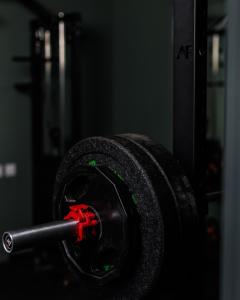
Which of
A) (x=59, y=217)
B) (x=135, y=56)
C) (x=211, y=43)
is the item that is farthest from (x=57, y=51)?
(x=59, y=217)

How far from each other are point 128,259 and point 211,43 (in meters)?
2.33

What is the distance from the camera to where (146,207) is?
1.93 ft

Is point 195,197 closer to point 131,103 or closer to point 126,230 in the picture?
point 126,230

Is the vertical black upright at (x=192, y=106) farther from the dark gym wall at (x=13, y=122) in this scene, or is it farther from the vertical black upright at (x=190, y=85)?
the dark gym wall at (x=13, y=122)

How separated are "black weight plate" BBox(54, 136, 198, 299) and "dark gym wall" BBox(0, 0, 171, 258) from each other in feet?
7.85

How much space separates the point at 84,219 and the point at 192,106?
212 millimetres

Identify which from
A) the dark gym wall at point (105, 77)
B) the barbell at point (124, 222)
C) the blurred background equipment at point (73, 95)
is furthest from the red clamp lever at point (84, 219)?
the dark gym wall at point (105, 77)

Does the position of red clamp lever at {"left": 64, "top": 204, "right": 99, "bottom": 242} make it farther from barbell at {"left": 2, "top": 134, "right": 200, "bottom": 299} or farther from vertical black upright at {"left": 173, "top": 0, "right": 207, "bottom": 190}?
vertical black upright at {"left": 173, "top": 0, "right": 207, "bottom": 190}

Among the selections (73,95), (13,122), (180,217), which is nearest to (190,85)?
(180,217)

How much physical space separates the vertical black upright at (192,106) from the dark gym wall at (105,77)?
2346mm

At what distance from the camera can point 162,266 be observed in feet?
1.92

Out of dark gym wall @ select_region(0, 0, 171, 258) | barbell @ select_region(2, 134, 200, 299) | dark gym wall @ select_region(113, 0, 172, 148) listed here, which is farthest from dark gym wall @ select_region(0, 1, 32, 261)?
barbell @ select_region(2, 134, 200, 299)

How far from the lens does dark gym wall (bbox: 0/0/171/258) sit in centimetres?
304

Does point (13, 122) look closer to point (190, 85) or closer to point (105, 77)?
point (105, 77)
